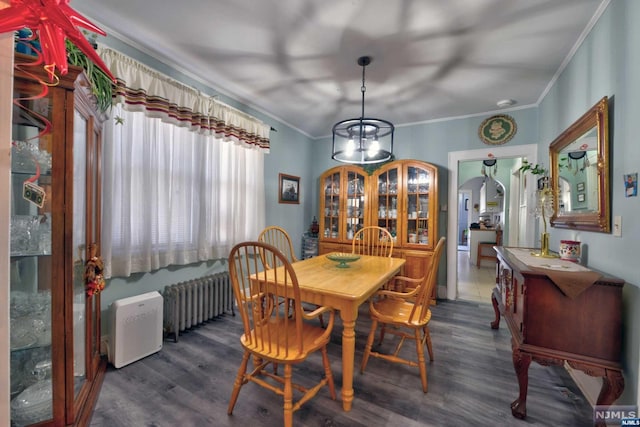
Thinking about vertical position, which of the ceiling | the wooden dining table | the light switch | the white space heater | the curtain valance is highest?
the ceiling

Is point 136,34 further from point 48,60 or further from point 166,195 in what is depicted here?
point 48,60

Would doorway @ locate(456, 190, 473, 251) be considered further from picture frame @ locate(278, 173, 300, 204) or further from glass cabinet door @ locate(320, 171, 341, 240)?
picture frame @ locate(278, 173, 300, 204)

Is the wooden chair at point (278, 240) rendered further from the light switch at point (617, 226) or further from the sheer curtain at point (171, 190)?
the light switch at point (617, 226)

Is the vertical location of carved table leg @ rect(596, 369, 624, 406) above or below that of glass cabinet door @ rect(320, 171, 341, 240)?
below

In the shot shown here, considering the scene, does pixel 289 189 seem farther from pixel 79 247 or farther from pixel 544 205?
pixel 544 205

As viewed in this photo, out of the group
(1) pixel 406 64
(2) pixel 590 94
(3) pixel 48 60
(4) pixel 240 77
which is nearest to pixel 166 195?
(4) pixel 240 77

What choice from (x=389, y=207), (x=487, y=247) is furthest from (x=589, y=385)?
(x=487, y=247)

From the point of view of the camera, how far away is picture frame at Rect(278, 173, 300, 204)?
3.83m

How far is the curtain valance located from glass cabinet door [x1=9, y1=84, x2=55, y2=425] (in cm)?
87

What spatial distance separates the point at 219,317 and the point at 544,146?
415 centimetres

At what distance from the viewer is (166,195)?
2.34 m

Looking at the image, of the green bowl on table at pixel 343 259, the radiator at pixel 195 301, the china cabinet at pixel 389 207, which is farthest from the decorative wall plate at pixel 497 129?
the radiator at pixel 195 301

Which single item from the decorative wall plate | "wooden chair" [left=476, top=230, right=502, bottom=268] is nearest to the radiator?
the decorative wall plate

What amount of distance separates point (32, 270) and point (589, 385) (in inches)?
131
